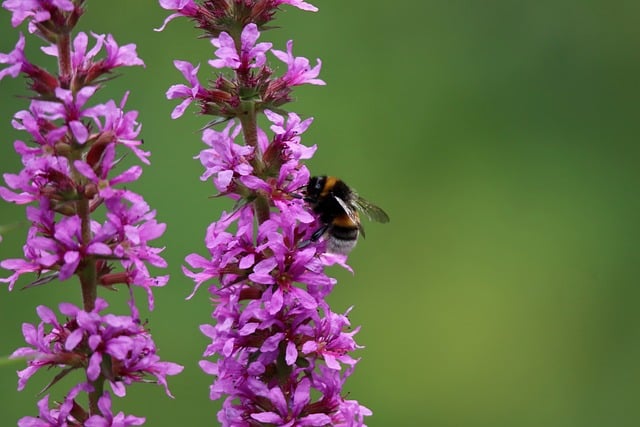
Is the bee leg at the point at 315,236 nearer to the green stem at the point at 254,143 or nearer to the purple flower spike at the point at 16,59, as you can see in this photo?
the green stem at the point at 254,143

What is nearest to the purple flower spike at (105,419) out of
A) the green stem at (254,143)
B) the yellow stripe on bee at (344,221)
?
the green stem at (254,143)

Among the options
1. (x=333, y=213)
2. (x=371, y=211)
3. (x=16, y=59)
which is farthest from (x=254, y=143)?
(x=371, y=211)

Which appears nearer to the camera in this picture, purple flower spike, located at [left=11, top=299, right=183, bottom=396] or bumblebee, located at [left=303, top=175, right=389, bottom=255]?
purple flower spike, located at [left=11, top=299, right=183, bottom=396]

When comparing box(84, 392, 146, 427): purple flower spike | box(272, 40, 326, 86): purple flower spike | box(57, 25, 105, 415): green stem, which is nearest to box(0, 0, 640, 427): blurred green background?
box(272, 40, 326, 86): purple flower spike

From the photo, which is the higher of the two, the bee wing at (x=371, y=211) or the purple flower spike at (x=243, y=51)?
the purple flower spike at (x=243, y=51)

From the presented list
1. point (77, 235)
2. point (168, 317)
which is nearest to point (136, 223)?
point (77, 235)

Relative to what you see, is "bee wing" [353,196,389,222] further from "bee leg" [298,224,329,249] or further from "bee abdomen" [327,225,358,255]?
"bee leg" [298,224,329,249]
